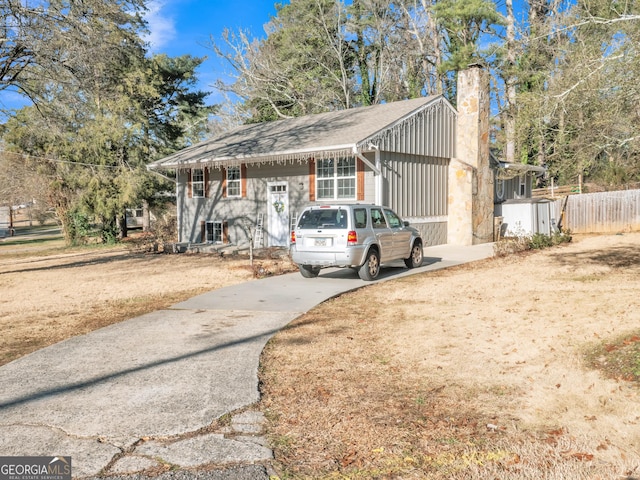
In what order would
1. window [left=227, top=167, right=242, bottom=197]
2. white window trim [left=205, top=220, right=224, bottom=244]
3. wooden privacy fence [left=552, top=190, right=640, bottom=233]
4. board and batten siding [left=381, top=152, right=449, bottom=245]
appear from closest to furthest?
1. board and batten siding [left=381, top=152, right=449, bottom=245]
2. window [left=227, top=167, right=242, bottom=197]
3. white window trim [left=205, top=220, right=224, bottom=244]
4. wooden privacy fence [left=552, top=190, right=640, bottom=233]

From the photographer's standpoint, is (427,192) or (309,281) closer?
(309,281)

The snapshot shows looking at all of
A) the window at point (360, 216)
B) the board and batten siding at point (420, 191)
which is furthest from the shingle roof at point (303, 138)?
the window at point (360, 216)

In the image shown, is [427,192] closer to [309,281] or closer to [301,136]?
[301,136]

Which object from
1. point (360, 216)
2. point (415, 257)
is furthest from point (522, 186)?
point (360, 216)

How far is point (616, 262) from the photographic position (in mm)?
14453

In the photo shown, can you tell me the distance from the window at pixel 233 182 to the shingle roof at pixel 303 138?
3.14ft

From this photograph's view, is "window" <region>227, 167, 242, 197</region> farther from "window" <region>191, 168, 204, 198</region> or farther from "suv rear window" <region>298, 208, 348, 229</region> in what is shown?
"suv rear window" <region>298, 208, 348, 229</region>

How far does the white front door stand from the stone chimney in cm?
655

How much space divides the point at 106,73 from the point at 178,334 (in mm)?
10612

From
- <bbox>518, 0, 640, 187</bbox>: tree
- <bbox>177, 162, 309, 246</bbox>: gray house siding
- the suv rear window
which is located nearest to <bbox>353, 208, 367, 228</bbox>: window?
the suv rear window

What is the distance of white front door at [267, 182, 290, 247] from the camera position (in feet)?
68.9

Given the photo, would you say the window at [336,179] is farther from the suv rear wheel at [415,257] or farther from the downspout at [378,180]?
the suv rear wheel at [415,257]

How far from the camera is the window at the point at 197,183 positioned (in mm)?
24188

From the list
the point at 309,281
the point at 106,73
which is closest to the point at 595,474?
the point at 309,281
